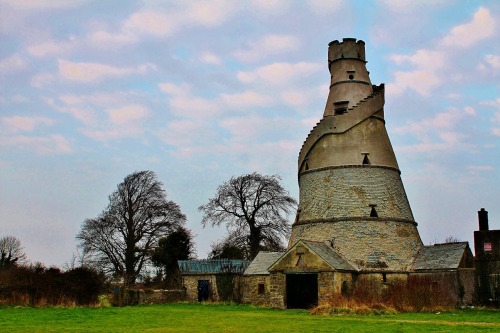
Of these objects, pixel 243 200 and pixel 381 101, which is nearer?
pixel 381 101

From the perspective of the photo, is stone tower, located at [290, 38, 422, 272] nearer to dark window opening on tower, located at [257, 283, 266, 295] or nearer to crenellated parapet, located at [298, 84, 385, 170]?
crenellated parapet, located at [298, 84, 385, 170]

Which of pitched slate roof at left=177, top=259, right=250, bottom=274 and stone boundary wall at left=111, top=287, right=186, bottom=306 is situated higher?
pitched slate roof at left=177, top=259, right=250, bottom=274

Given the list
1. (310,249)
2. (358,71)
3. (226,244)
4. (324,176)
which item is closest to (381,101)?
(358,71)

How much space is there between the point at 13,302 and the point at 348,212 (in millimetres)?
18324

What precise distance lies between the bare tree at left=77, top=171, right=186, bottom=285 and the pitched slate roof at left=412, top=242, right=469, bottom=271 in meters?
23.4

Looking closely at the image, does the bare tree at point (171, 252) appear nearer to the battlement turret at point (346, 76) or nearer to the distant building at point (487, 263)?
the battlement turret at point (346, 76)

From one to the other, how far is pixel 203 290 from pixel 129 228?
Result: 11161 mm

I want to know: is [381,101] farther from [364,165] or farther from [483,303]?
[483,303]

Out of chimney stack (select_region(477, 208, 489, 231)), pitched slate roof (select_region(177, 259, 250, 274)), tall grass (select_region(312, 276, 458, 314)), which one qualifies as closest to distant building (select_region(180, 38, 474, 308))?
tall grass (select_region(312, 276, 458, 314))

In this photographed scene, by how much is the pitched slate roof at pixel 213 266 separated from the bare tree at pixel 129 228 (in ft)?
24.8

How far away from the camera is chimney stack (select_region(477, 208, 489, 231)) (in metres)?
33.9

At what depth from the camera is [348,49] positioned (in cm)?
3897

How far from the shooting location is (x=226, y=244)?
176ft

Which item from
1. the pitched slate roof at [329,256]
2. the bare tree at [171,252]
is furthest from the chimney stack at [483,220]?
the bare tree at [171,252]
